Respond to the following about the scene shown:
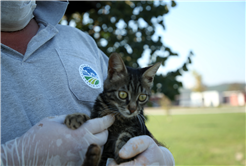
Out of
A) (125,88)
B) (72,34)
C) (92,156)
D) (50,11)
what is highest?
(50,11)

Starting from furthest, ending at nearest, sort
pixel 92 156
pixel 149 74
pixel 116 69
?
pixel 149 74
pixel 116 69
pixel 92 156

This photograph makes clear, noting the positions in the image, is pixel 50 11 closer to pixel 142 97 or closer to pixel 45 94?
pixel 45 94

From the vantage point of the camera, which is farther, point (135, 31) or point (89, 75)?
point (135, 31)

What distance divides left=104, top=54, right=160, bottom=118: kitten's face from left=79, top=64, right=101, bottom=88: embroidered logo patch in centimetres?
22

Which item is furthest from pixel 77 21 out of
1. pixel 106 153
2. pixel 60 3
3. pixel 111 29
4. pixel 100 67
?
pixel 106 153

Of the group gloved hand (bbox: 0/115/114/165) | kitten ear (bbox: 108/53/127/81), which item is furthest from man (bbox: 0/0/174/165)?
kitten ear (bbox: 108/53/127/81)

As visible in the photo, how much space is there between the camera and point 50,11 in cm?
249

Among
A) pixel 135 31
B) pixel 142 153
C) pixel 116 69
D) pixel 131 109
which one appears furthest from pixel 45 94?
Answer: pixel 135 31

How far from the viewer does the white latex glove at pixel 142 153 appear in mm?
1432

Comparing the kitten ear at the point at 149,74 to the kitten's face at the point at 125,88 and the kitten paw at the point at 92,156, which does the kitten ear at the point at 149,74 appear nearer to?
the kitten's face at the point at 125,88

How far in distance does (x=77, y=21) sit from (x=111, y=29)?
135 centimetres

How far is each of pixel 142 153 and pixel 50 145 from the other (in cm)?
73

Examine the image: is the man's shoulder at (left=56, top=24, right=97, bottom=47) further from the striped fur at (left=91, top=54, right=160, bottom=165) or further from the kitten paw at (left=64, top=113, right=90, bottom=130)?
the kitten paw at (left=64, top=113, right=90, bottom=130)

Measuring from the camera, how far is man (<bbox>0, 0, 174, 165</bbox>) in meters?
1.42
